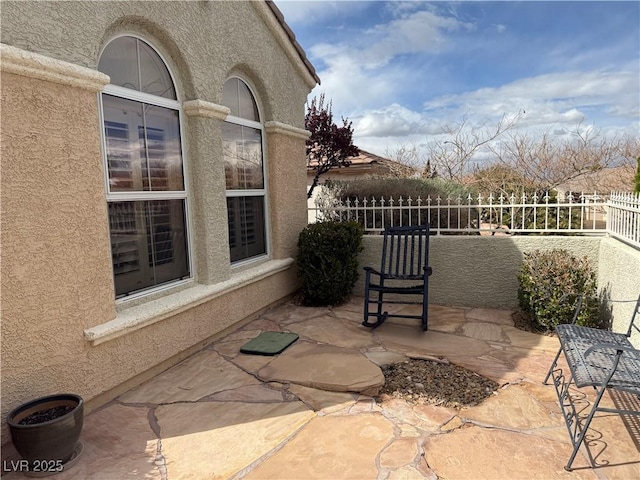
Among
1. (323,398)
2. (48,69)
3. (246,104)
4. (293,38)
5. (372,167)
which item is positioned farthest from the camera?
(372,167)

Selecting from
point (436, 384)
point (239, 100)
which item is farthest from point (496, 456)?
point (239, 100)

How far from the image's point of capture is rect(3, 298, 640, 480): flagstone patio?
7.43ft

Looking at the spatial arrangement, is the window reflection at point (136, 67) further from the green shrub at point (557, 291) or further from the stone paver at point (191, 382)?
Answer: the green shrub at point (557, 291)

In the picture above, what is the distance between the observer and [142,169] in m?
3.54

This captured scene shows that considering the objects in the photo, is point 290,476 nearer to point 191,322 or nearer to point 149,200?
point 191,322

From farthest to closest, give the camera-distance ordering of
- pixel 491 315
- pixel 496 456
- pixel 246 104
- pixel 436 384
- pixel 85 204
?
pixel 491 315, pixel 246 104, pixel 436 384, pixel 85 204, pixel 496 456

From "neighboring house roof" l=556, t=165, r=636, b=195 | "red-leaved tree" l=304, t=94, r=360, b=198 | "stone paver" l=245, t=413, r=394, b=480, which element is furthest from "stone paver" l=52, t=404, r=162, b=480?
"neighboring house roof" l=556, t=165, r=636, b=195

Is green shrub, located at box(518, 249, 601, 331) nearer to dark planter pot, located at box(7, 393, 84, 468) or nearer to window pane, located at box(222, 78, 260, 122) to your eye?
window pane, located at box(222, 78, 260, 122)

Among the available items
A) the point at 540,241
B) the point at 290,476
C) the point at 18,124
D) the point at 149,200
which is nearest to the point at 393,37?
the point at 540,241

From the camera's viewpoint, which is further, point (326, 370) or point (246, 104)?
point (246, 104)

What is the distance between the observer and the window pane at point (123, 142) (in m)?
3.21

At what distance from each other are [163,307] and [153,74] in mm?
2234

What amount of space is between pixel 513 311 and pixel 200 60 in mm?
5136

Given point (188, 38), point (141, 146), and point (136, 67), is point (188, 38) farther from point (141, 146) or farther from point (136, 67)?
point (141, 146)
